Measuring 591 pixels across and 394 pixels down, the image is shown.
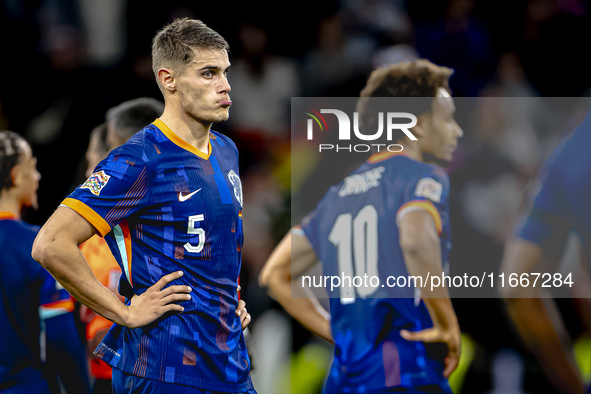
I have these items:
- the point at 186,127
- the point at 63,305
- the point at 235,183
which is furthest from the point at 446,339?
the point at 63,305

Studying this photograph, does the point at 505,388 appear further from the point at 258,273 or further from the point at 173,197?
the point at 173,197

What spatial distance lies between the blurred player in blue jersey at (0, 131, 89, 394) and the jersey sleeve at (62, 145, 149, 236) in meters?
1.21

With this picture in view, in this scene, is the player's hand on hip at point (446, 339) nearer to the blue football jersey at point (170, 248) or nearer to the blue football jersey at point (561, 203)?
the blue football jersey at point (561, 203)

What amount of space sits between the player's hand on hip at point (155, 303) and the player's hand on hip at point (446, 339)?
4.19ft

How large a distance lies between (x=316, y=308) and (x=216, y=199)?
1.15 meters

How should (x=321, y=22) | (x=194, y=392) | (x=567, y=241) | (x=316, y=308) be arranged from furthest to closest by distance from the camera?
(x=321, y=22) < (x=316, y=308) < (x=567, y=241) < (x=194, y=392)

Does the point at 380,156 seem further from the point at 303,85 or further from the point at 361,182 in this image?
the point at 303,85

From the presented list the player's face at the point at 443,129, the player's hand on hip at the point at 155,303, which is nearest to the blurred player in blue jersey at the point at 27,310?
the player's hand on hip at the point at 155,303

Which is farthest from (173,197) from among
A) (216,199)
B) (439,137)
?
(439,137)

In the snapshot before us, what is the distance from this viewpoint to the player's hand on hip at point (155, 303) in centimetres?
173

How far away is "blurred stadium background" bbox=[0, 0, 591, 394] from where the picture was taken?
9.00 ft

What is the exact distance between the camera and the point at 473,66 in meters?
2.82

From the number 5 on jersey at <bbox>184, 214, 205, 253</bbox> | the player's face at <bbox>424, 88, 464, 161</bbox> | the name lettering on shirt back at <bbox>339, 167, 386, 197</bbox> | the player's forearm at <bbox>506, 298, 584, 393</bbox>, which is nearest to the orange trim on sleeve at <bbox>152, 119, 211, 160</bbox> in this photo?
the number 5 on jersey at <bbox>184, 214, 205, 253</bbox>

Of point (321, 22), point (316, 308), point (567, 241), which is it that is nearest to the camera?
point (567, 241)
